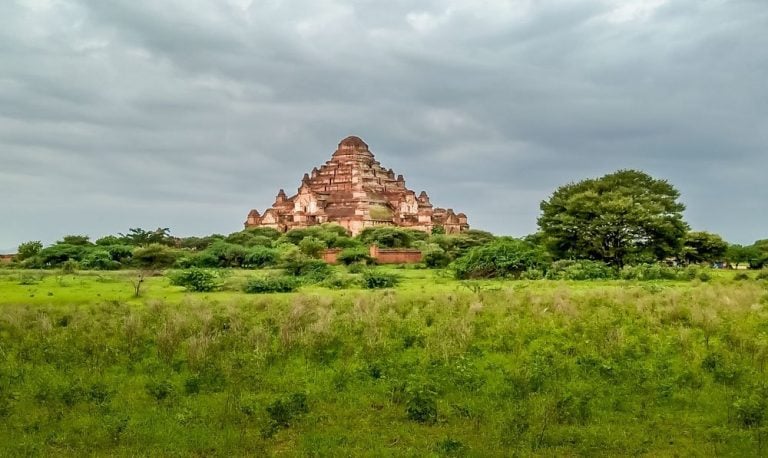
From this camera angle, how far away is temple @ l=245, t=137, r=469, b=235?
72.6 metres

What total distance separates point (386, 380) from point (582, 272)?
20511 millimetres

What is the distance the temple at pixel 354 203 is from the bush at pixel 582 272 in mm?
39775

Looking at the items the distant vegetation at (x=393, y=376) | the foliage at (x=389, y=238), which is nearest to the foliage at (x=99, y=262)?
the foliage at (x=389, y=238)

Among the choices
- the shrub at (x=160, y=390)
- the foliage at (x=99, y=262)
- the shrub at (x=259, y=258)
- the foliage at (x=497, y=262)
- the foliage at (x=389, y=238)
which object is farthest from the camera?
the foliage at (x=389, y=238)

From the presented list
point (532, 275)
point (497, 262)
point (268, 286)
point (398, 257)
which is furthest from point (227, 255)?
point (532, 275)

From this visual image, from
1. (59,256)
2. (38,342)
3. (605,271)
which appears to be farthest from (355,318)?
(59,256)

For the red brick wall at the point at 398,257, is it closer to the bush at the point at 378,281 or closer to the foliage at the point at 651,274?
the bush at the point at 378,281

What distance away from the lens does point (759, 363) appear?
1141 centimetres

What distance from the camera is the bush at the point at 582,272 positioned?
29.2 metres

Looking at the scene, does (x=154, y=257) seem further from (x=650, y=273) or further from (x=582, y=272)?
(x=650, y=273)

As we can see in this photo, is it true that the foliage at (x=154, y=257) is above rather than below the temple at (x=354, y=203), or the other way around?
below

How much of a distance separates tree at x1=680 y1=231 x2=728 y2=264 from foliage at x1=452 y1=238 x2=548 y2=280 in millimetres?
21076

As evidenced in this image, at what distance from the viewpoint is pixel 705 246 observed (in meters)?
48.6

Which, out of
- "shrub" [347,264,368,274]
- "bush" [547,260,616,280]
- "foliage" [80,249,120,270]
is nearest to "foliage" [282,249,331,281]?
"shrub" [347,264,368,274]
